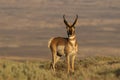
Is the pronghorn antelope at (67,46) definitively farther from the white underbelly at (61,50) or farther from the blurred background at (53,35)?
the blurred background at (53,35)

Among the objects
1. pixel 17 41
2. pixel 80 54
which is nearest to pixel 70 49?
pixel 80 54

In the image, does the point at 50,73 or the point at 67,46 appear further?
the point at 67,46

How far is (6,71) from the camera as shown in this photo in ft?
53.6

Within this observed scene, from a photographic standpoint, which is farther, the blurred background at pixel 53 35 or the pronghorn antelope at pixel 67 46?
the blurred background at pixel 53 35

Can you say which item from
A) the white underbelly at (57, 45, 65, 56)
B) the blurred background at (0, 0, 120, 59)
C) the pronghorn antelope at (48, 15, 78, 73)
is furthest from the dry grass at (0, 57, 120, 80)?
the blurred background at (0, 0, 120, 59)

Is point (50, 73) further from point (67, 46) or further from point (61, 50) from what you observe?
point (61, 50)

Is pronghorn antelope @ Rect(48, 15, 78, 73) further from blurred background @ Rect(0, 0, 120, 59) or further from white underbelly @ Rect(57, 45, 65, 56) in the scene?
blurred background @ Rect(0, 0, 120, 59)

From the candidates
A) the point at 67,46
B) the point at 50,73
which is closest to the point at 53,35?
the point at 67,46

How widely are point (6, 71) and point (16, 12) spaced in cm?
6834

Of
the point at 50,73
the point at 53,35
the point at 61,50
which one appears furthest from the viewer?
the point at 53,35

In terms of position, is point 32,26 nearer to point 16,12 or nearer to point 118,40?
point 118,40

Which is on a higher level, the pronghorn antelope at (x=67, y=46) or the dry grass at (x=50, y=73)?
the pronghorn antelope at (x=67, y=46)

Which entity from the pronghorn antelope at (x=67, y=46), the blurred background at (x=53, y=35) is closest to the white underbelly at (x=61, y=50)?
the pronghorn antelope at (x=67, y=46)

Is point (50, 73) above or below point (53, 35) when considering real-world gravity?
above
